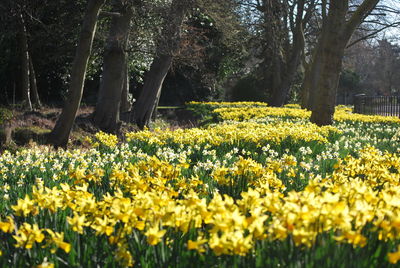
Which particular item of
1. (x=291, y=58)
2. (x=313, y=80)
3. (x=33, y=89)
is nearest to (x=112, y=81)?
(x=33, y=89)

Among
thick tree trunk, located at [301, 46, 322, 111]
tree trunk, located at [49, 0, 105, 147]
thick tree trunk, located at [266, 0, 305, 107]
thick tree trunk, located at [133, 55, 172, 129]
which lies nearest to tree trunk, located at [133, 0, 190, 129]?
thick tree trunk, located at [133, 55, 172, 129]

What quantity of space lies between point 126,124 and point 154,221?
1194 centimetres

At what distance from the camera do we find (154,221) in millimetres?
2213

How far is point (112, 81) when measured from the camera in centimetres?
1275

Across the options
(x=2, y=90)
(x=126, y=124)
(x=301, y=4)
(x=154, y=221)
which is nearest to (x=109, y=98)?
(x=126, y=124)

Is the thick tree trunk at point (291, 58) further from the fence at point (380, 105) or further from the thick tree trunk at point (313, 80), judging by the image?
the fence at point (380, 105)

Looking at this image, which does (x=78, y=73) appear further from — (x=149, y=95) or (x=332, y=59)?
(x=332, y=59)

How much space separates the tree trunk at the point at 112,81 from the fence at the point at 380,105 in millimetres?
14466

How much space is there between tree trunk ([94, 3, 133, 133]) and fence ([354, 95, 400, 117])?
14.5 meters

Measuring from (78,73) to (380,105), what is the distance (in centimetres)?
1765

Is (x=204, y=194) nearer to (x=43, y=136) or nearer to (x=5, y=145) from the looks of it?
(x=5, y=145)

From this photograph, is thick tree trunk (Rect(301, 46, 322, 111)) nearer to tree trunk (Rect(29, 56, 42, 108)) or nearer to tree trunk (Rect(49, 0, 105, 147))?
tree trunk (Rect(49, 0, 105, 147))

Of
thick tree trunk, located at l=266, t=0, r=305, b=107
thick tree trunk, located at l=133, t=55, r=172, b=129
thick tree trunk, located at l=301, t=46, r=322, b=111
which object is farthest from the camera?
thick tree trunk, located at l=266, t=0, r=305, b=107

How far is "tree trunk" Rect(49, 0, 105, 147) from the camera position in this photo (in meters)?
9.23
